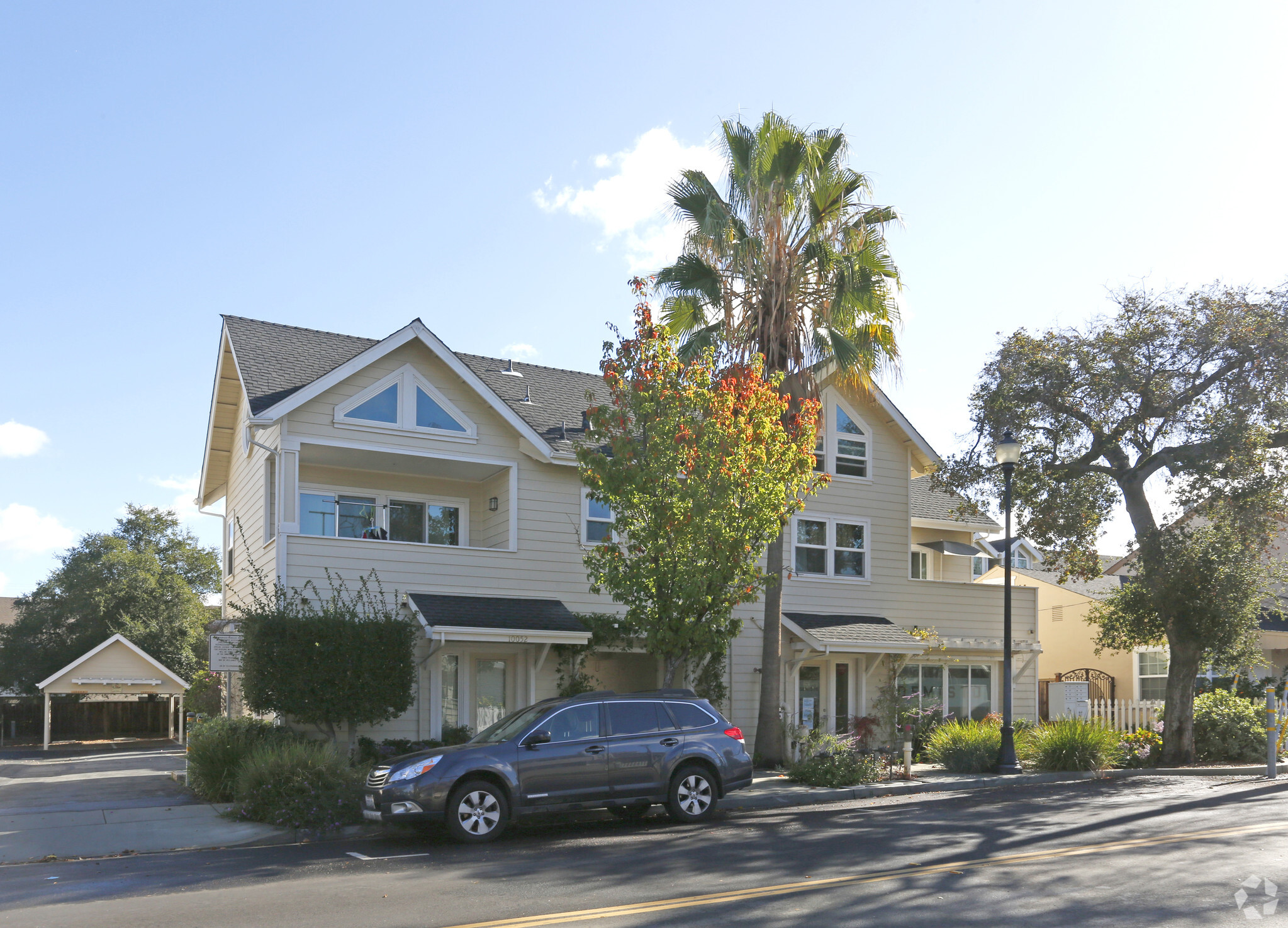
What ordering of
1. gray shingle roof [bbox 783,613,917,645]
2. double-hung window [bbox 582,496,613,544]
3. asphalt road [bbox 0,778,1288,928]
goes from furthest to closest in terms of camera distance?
gray shingle roof [bbox 783,613,917,645] → double-hung window [bbox 582,496,613,544] → asphalt road [bbox 0,778,1288,928]

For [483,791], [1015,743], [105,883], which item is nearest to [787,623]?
[1015,743]

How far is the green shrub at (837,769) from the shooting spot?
16.9 meters

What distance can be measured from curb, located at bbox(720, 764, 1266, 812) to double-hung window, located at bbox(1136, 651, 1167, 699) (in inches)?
410

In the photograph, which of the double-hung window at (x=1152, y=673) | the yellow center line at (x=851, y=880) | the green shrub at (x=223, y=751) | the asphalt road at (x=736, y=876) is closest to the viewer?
the yellow center line at (x=851, y=880)

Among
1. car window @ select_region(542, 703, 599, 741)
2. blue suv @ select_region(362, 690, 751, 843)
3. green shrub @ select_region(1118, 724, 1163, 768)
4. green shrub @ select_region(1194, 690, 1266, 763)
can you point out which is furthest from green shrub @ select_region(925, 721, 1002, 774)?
car window @ select_region(542, 703, 599, 741)

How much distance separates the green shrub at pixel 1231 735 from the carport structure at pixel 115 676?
88.1 feet

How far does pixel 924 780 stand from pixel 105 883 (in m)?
12.3

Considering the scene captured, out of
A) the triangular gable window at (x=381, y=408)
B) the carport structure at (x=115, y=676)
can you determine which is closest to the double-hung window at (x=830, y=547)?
the triangular gable window at (x=381, y=408)

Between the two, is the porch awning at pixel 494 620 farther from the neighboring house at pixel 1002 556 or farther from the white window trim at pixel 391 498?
the neighboring house at pixel 1002 556

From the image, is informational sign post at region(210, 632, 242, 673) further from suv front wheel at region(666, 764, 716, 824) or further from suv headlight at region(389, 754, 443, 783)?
suv front wheel at region(666, 764, 716, 824)

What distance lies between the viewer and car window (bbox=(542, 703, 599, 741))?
12.8 metres

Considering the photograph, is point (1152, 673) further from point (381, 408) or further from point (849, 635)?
point (381, 408)

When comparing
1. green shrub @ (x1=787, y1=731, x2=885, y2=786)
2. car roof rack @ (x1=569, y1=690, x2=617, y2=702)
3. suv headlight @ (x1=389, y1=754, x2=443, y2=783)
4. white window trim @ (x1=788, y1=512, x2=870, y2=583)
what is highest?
white window trim @ (x1=788, y1=512, x2=870, y2=583)

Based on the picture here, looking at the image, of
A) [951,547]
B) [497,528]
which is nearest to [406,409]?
[497,528]
